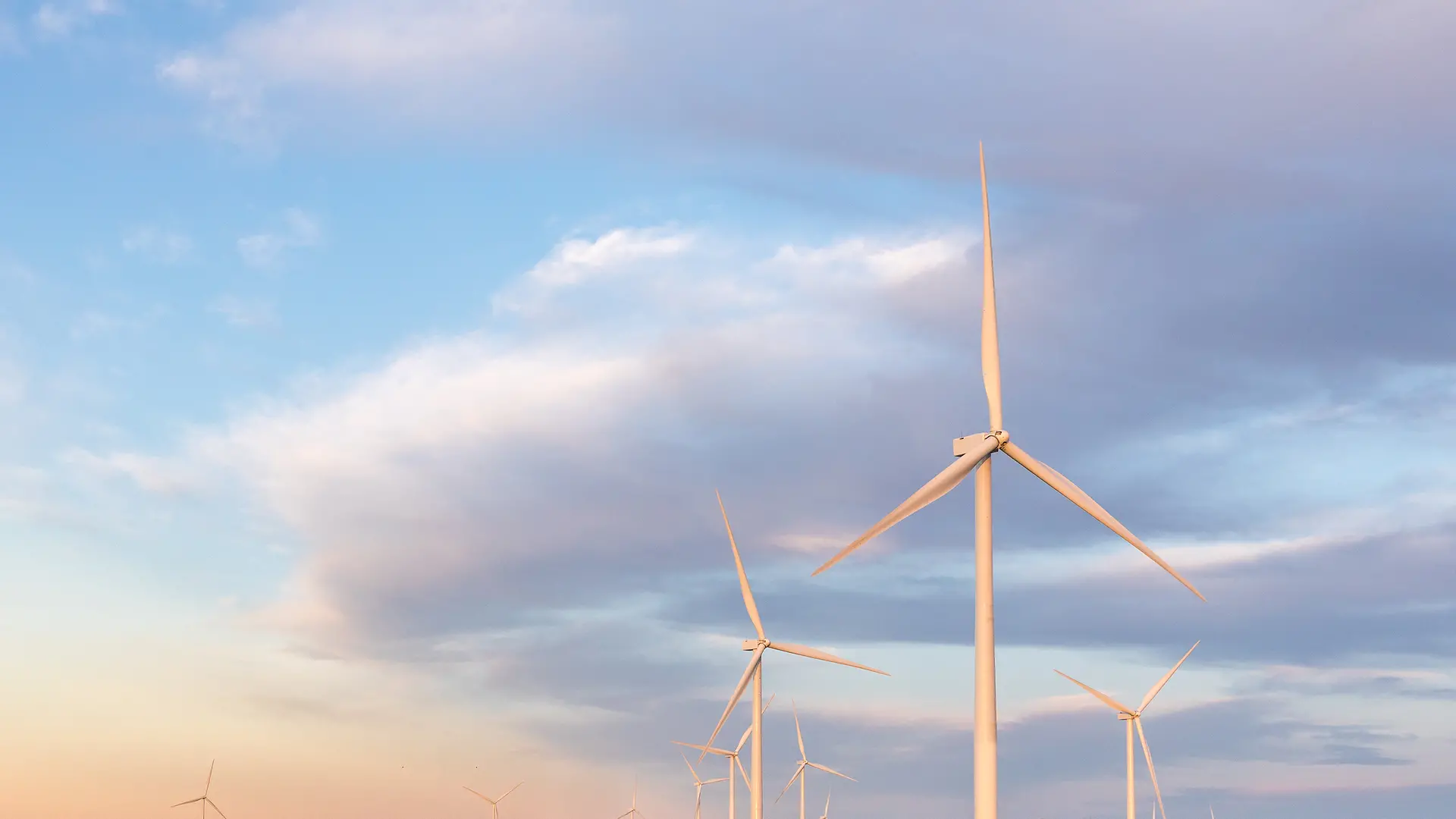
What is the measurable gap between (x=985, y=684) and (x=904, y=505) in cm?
816

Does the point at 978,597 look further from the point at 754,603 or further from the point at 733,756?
the point at 733,756

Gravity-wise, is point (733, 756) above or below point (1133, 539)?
above

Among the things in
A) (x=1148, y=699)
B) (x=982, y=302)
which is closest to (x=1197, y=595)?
(x=982, y=302)

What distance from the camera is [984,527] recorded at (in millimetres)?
53562

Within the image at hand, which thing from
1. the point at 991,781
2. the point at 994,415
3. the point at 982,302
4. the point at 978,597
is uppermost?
the point at 982,302

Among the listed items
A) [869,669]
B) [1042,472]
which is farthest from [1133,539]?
[869,669]

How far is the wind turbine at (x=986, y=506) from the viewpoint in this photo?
2012 inches

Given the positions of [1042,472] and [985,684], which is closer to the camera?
[985,684]

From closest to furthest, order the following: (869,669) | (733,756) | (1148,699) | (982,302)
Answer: (982,302)
(869,669)
(1148,699)
(733,756)

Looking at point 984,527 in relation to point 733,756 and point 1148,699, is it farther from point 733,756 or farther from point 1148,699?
point 733,756

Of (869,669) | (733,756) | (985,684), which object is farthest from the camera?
(733,756)

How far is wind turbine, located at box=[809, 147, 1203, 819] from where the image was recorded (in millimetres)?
51094

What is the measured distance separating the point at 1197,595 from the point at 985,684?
8544 mm

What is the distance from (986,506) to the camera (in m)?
54.1
